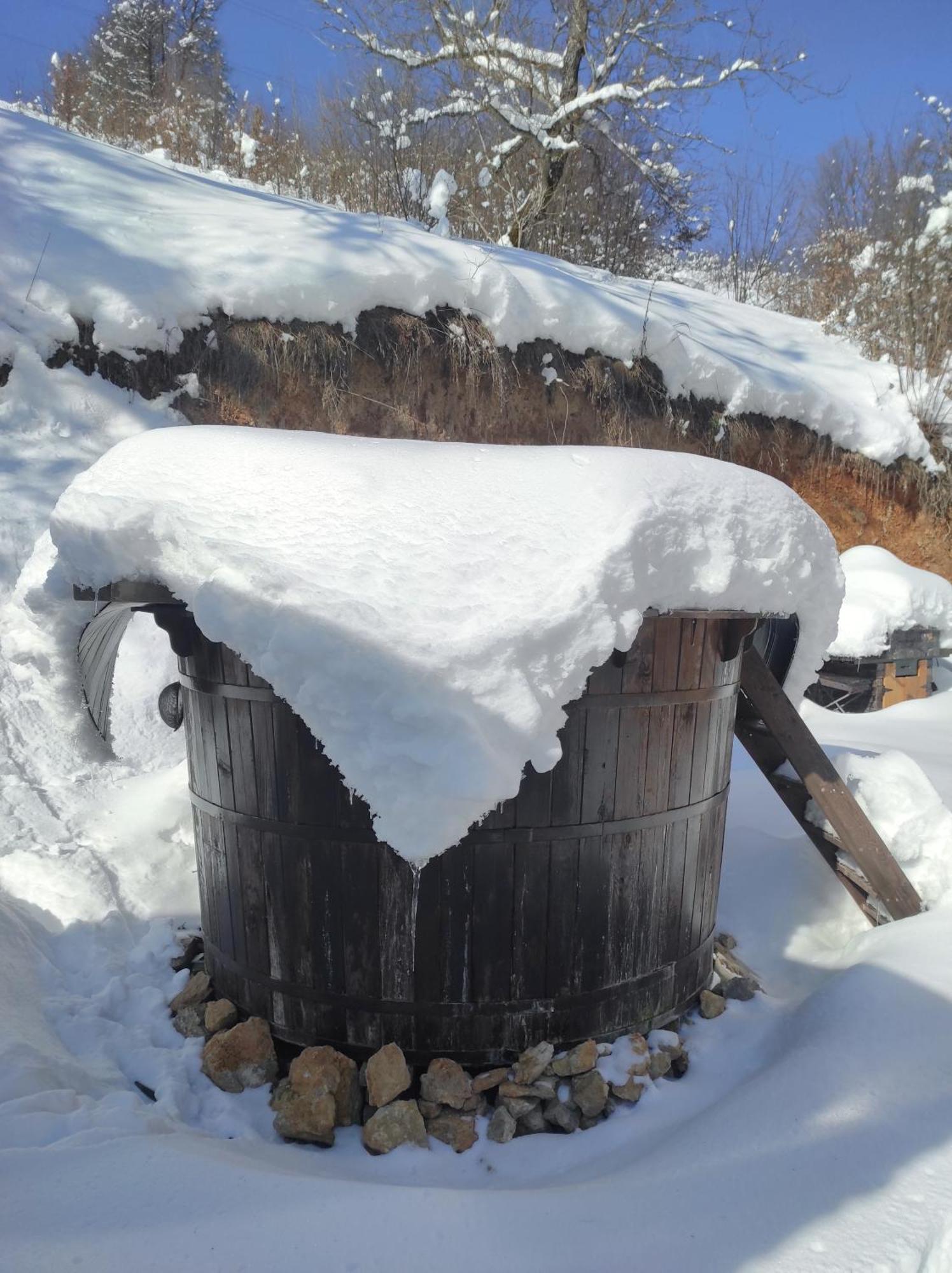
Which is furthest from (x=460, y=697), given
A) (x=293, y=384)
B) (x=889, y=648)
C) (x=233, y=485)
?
(x=889, y=648)

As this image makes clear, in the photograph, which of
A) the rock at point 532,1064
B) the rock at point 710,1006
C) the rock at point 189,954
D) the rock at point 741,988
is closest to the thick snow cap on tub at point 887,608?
the rock at point 741,988

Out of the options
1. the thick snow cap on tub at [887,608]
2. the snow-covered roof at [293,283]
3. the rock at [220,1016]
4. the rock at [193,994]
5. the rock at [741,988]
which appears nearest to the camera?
the rock at [220,1016]

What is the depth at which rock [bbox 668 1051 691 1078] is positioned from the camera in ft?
7.38

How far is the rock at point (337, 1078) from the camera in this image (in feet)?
6.69

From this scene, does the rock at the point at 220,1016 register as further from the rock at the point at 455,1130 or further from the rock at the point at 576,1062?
the rock at the point at 576,1062

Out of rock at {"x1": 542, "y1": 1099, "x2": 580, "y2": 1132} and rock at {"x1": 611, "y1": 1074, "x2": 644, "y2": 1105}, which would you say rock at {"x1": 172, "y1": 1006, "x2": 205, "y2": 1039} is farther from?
rock at {"x1": 611, "y1": 1074, "x2": 644, "y2": 1105}

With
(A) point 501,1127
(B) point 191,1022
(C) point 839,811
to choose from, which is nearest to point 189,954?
(B) point 191,1022

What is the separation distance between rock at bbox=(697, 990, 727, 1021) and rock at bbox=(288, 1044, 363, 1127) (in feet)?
3.64

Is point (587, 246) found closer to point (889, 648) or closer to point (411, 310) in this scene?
point (411, 310)

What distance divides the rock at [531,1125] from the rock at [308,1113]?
1.56 feet

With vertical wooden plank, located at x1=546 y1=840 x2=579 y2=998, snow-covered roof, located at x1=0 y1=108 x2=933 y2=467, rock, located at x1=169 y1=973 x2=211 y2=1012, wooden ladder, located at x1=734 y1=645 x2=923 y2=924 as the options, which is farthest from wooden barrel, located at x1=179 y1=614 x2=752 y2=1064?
snow-covered roof, located at x1=0 y1=108 x2=933 y2=467

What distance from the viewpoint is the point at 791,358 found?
8500 millimetres

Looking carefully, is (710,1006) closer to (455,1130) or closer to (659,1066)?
(659,1066)

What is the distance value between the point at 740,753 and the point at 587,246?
10.7 meters
